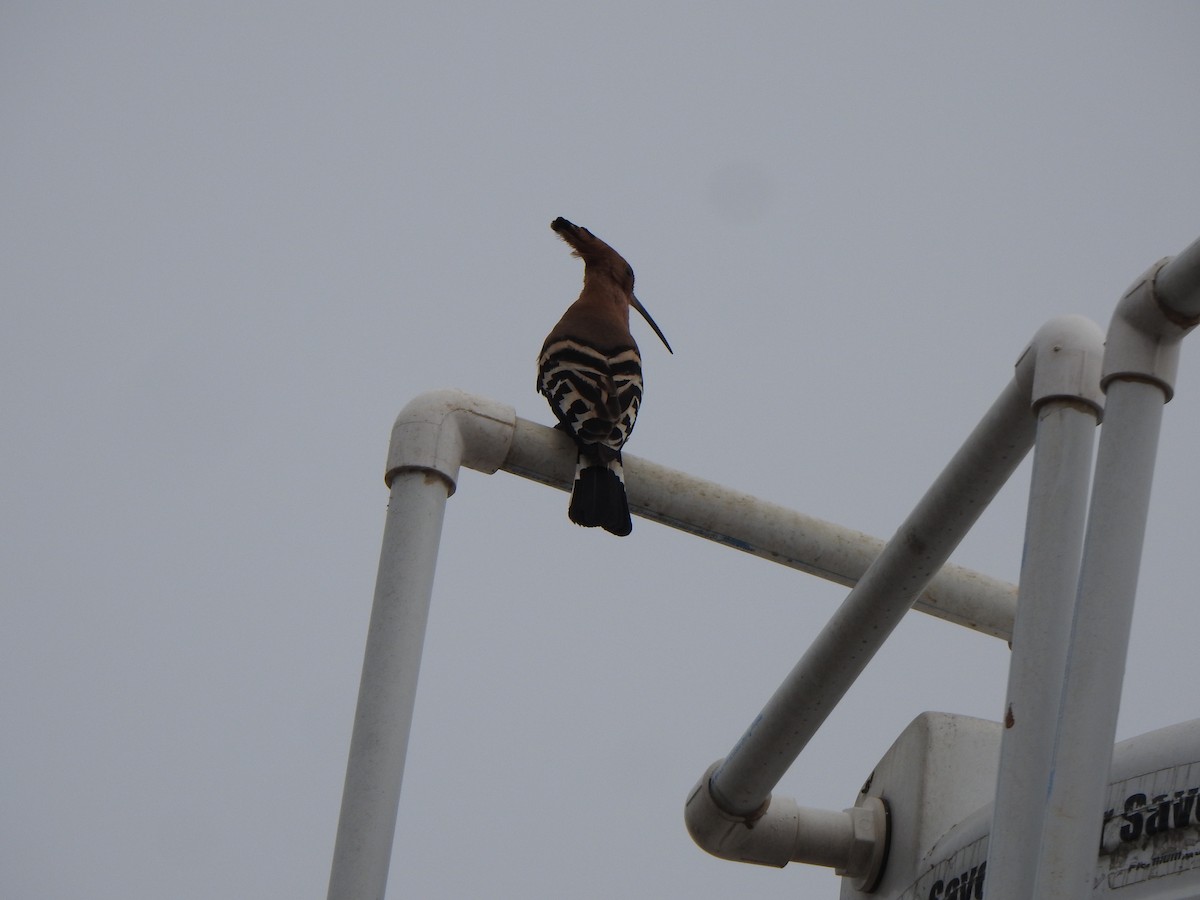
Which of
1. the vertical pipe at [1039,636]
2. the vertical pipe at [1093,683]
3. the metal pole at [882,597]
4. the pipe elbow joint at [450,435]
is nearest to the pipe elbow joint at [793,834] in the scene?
the metal pole at [882,597]

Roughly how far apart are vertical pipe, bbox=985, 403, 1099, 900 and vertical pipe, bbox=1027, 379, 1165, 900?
87mm

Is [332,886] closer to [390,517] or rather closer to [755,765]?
[390,517]

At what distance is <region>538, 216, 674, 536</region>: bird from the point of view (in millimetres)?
3537

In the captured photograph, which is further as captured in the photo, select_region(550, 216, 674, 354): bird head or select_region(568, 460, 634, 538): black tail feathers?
select_region(550, 216, 674, 354): bird head

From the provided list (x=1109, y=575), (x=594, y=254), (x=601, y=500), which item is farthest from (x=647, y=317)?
(x=1109, y=575)

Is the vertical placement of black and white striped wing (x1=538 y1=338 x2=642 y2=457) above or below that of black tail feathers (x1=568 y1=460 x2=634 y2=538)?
above

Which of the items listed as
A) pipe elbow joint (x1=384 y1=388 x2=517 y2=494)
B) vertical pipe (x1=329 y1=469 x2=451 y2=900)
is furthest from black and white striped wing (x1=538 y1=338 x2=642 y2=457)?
vertical pipe (x1=329 y1=469 x2=451 y2=900)

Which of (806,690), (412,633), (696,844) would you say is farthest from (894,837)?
(412,633)

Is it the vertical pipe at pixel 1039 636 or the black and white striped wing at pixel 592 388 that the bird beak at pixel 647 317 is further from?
the vertical pipe at pixel 1039 636

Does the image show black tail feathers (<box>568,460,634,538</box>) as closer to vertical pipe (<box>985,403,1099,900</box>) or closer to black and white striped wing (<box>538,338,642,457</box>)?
black and white striped wing (<box>538,338,642,457</box>)

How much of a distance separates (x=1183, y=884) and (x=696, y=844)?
4.09ft

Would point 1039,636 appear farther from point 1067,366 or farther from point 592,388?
point 592,388

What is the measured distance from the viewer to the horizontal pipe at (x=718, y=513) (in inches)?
127

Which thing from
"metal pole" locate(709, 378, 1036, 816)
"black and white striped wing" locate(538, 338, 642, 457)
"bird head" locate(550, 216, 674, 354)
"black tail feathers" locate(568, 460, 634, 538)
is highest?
"bird head" locate(550, 216, 674, 354)
